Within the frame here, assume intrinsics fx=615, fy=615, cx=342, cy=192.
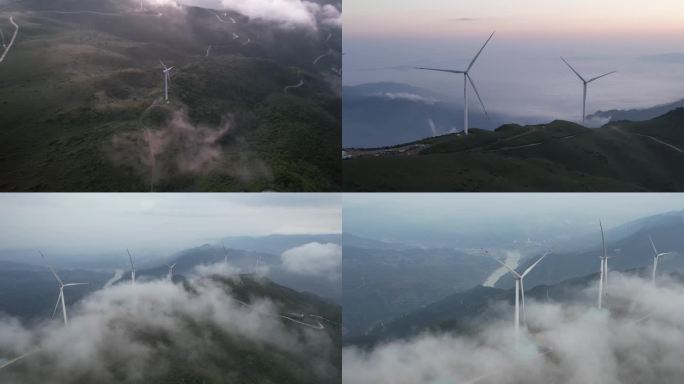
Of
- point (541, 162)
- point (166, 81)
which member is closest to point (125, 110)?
point (166, 81)

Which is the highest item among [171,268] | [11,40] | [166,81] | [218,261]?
[11,40]

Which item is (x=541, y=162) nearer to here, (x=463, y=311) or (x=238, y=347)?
(x=463, y=311)

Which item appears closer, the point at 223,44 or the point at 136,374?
the point at 136,374

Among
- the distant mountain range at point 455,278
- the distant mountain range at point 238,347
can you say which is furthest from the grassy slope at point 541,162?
the distant mountain range at point 238,347

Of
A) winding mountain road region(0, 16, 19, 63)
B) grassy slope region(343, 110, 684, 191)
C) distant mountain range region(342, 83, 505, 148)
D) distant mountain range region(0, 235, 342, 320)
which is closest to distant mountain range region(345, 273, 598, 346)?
distant mountain range region(0, 235, 342, 320)

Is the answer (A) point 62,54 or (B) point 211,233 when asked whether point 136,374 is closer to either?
(B) point 211,233

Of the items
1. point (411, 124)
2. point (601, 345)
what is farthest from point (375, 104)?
point (601, 345)
